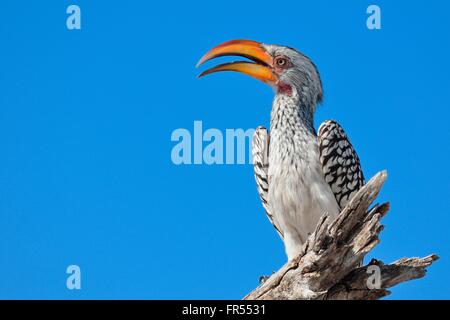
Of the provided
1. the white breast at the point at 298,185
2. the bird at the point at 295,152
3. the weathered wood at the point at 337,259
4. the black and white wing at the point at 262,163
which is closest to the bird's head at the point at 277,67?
the bird at the point at 295,152

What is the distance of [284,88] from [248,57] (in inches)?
27.7

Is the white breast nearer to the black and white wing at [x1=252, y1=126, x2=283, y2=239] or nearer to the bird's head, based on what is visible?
the black and white wing at [x1=252, y1=126, x2=283, y2=239]

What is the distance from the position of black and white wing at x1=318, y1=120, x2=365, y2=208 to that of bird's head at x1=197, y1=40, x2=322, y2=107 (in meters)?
0.62

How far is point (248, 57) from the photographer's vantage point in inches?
411

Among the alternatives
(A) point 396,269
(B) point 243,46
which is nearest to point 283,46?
(B) point 243,46

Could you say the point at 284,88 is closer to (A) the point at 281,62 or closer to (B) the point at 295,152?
Answer: (A) the point at 281,62

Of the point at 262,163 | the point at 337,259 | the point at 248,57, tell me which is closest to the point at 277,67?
the point at 248,57

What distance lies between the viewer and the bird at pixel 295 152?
9414 millimetres

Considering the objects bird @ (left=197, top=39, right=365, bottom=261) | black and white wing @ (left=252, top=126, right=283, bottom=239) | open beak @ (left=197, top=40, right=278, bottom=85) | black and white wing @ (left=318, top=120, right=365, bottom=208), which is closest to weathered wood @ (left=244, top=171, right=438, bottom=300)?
bird @ (left=197, top=39, right=365, bottom=261)
